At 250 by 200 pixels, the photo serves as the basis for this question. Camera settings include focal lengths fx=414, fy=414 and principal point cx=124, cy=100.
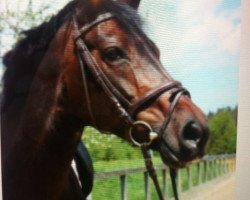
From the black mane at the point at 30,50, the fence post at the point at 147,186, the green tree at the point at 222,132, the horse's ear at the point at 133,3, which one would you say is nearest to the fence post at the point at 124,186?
the fence post at the point at 147,186

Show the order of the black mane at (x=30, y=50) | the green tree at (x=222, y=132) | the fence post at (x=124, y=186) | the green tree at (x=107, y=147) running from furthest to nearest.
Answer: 1. the green tree at (x=222, y=132)
2. the fence post at (x=124, y=186)
3. the green tree at (x=107, y=147)
4. the black mane at (x=30, y=50)

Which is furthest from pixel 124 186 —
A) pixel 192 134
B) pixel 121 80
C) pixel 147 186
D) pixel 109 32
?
pixel 109 32

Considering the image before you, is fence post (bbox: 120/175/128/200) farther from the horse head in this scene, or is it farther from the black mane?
the black mane

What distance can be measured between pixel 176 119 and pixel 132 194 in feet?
1.24

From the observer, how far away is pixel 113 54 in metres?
1.20

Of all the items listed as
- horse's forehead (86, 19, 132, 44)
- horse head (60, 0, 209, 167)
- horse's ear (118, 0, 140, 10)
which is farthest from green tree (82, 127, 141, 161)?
horse's ear (118, 0, 140, 10)

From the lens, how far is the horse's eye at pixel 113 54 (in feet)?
3.93

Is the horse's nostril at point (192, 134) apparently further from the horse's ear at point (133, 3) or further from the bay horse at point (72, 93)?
the horse's ear at point (133, 3)

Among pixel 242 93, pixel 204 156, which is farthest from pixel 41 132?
pixel 242 93

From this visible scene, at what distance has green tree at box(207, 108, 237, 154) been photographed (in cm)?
156

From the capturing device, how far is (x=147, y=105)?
4.02ft

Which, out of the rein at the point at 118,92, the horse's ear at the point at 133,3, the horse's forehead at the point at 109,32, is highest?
the horse's ear at the point at 133,3

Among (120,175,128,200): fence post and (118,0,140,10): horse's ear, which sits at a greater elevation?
(118,0,140,10): horse's ear

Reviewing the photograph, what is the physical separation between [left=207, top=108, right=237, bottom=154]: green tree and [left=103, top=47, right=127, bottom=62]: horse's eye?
1.57 ft
